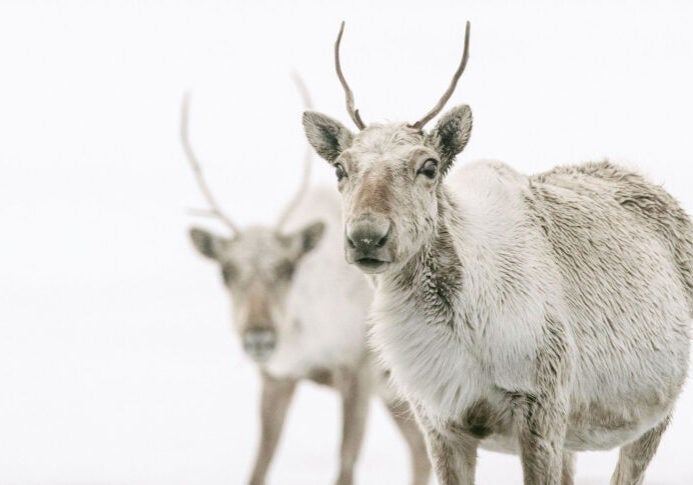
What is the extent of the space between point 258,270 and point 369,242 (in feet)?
17.4

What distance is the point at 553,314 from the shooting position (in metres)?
7.39

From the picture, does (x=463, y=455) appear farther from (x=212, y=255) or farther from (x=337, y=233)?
(x=337, y=233)

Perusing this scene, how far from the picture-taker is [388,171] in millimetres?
6973

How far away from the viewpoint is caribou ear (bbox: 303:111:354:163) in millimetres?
7406

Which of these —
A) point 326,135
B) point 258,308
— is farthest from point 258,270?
point 326,135

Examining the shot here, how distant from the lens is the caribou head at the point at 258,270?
1161cm

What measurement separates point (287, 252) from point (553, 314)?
496 centimetres

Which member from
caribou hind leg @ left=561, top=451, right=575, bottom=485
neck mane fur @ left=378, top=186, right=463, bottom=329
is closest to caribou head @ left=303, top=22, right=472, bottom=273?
neck mane fur @ left=378, top=186, right=463, bottom=329

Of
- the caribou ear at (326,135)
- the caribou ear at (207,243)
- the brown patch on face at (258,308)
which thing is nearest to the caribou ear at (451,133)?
the caribou ear at (326,135)

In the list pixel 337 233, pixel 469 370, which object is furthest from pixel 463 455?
pixel 337 233

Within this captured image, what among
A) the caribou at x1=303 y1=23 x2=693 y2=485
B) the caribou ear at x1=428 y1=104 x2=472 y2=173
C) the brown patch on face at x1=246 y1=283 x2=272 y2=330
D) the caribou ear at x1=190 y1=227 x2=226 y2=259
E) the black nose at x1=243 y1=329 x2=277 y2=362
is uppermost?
the caribou ear at x1=428 y1=104 x2=472 y2=173

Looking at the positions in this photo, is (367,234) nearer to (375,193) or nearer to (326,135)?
(375,193)

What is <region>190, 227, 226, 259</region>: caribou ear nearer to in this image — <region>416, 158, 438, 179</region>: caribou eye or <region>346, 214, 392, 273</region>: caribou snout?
<region>416, 158, 438, 179</region>: caribou eye

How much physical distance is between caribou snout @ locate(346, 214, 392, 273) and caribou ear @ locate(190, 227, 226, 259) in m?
5.24
